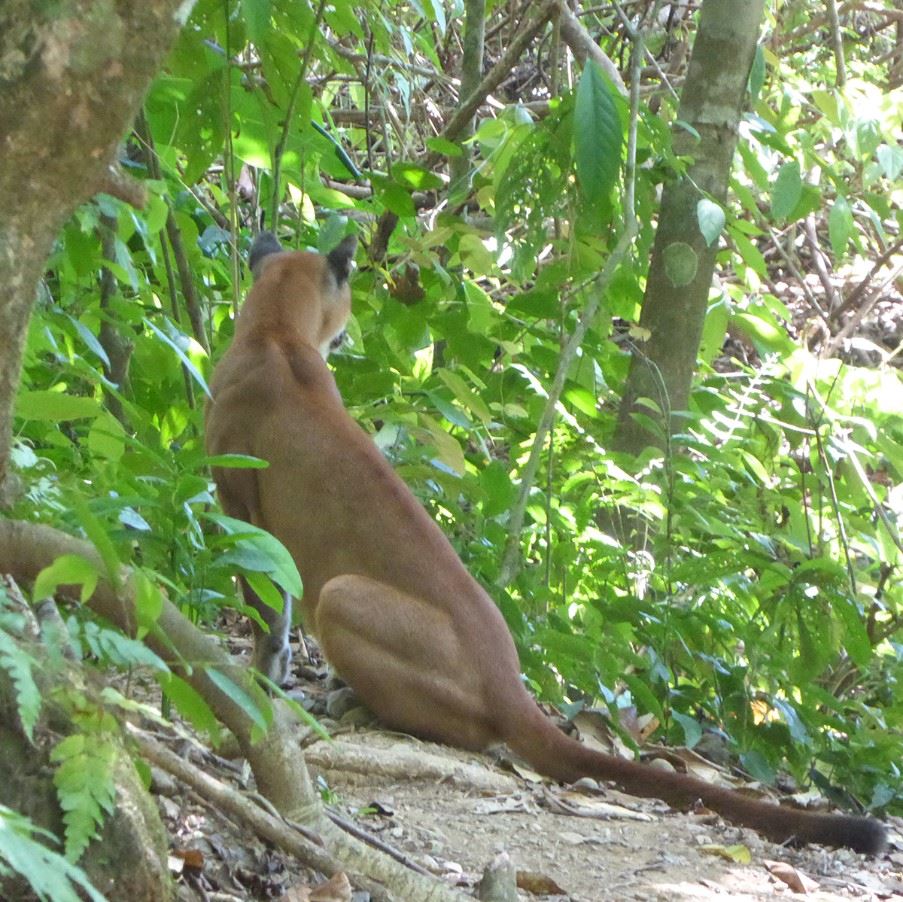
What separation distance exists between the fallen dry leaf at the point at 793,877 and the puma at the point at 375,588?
352 millimetres

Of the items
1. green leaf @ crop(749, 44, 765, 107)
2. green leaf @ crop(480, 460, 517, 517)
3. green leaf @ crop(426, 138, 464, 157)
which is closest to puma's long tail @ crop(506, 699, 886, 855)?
green leaf @ crop(480, 460, 517, 517)

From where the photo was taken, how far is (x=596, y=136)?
190 inches

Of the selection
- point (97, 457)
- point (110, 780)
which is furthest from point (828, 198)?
point (110, 780)

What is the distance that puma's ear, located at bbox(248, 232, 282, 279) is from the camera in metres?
6.00

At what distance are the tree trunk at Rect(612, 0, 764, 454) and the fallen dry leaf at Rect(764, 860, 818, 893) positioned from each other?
2831 mm

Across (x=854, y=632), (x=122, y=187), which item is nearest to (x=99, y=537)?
(x=122, y=187)

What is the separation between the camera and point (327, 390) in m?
5.30

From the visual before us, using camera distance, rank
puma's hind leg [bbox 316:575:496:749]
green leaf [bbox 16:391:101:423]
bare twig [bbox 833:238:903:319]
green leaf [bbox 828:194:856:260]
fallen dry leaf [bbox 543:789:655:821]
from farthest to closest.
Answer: bare twig [bbox 833:238:903:319], green leaf [bbox 828:194:856:260], puma's hind leg [bbox 316:575:496:749], fallen dry leaf [bbox 543:789:655:821], green leaf [bbox 16:391:101:423]

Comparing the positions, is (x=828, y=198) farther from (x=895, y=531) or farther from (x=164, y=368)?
(x=164, y=368)

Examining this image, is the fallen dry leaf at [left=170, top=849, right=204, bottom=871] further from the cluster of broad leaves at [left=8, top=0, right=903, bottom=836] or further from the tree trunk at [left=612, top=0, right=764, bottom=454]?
the tree trunk at [left=612, top=0, right=764, bottom=454]

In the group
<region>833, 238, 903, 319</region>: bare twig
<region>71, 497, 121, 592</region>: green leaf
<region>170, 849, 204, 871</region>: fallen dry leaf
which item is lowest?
<region>170, 849, 204, 871</region>: fallen dry leaf

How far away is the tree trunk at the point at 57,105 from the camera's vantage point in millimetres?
1643

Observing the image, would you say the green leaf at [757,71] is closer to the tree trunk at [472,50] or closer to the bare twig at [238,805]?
the tree trunk at [472,50]

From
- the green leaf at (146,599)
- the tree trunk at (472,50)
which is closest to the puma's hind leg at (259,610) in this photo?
the tree trunk at (472,50)
